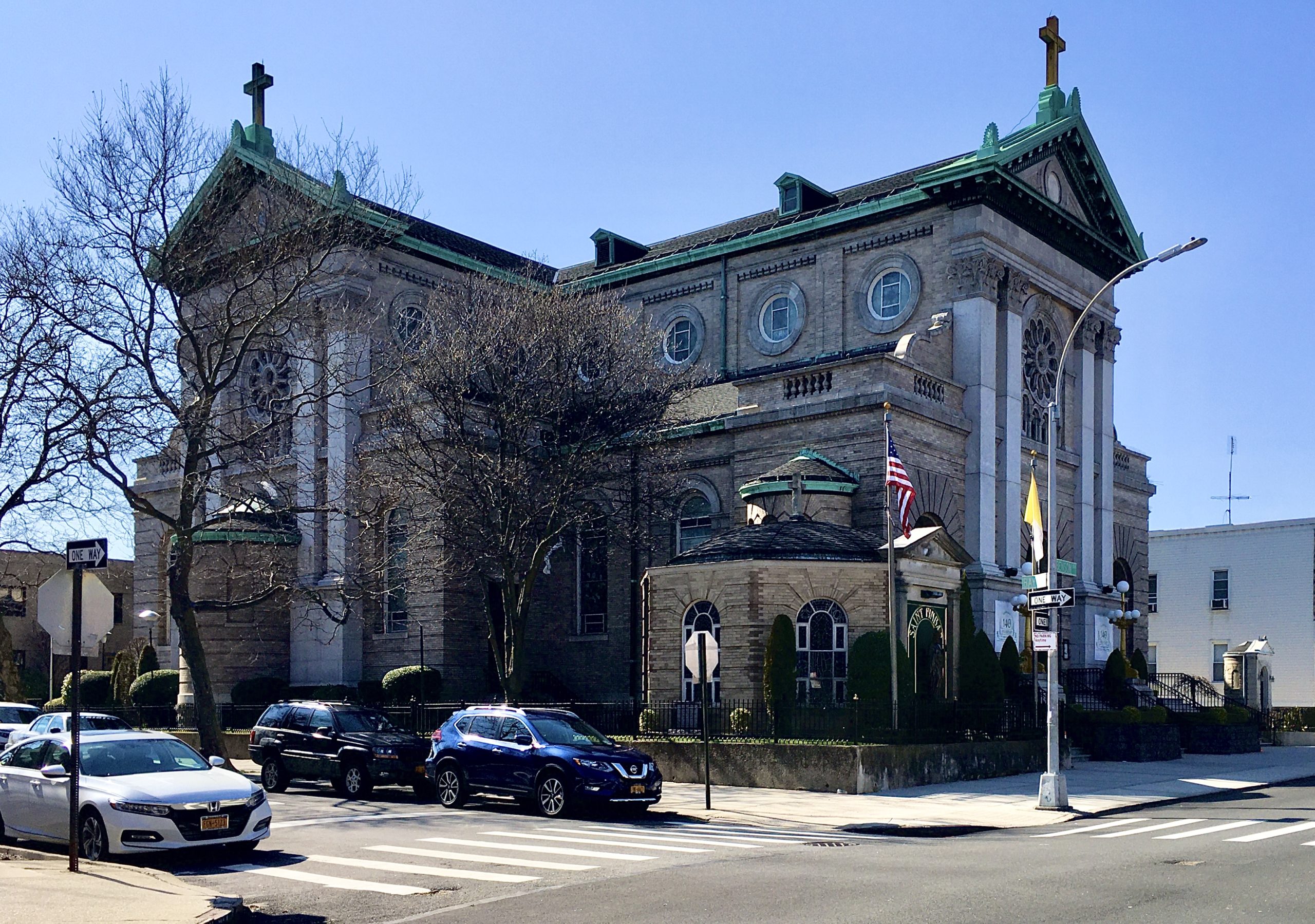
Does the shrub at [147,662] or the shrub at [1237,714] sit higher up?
the shrub at [147,662]

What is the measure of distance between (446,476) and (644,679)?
6.92m

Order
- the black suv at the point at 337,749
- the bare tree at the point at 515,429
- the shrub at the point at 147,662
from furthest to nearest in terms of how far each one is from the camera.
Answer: the shrub at the point at 147,662 < the bare tree at the point at 515,429 < the black suv at the point at 337,749

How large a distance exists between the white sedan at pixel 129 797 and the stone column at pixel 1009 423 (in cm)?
2727

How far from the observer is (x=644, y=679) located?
3256cm

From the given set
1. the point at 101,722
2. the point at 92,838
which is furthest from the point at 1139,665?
the point at 92,838

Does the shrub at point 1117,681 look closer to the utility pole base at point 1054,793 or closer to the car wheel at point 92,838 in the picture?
the utility pole base at point 1054,793

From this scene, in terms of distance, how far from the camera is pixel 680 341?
47.4 meters

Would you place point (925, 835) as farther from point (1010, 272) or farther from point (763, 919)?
point (1010, 272)

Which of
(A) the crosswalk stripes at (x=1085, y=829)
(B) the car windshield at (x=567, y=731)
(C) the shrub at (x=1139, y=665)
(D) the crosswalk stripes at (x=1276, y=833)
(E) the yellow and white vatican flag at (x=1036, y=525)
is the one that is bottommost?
(A) the crosswalk stripes at (x=1085, y=829)

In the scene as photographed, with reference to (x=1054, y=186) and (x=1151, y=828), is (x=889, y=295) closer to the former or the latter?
(x=1054, y=186)

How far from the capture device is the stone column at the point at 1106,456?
146 feet

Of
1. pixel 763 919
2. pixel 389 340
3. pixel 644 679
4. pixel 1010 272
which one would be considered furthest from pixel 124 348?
pixel 1010 272

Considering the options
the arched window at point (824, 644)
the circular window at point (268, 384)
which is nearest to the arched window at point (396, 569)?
the circular window at point (268, 384)

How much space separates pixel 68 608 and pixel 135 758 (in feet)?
10.2
